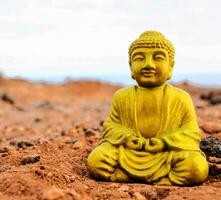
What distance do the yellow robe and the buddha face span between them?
0.57 feet

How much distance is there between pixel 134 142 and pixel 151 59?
86cm

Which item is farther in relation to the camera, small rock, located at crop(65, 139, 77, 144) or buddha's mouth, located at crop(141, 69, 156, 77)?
small rock, located at crop(65, 139, 77, 144)

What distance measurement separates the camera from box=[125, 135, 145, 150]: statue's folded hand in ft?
18.4

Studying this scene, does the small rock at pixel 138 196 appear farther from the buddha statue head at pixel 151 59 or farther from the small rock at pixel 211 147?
the small rock at pixel 211 147

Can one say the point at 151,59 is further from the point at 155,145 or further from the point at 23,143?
the point at 23,143

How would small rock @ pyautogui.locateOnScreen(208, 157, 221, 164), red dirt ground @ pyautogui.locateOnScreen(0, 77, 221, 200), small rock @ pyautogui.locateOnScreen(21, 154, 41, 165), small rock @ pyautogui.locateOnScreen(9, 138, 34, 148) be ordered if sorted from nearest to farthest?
1. red dirt ground @ pyautogui.locateOnScreen(0, 77, 221, 200)
2. small rock @ pyautogui.locateOnScreen(208, 157, 221, 164)
3. small rock @ pyautogui.locateOnScreen(21, 154, 41, 165)
4. small rock @ pyautogui.locateOnScreen(9, 138, 34, 148)

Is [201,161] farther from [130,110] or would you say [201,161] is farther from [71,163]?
[71,163]

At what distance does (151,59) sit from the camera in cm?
568

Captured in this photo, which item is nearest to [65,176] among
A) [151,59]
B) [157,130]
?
[157,130]

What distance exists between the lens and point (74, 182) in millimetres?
5312

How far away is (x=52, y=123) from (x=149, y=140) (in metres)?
7.22

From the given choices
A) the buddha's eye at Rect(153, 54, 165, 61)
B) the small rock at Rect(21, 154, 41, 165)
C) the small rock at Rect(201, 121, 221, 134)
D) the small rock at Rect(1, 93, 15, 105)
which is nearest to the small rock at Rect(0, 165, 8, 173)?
the small rock at Rect(21, 154, 41, 165)

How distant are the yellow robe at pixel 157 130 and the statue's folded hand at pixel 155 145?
4 cm

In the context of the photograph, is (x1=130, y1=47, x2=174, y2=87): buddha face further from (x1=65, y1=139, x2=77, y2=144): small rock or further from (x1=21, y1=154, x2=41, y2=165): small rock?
(x1=65, y1=139, x2=77, y2=144): small rock
